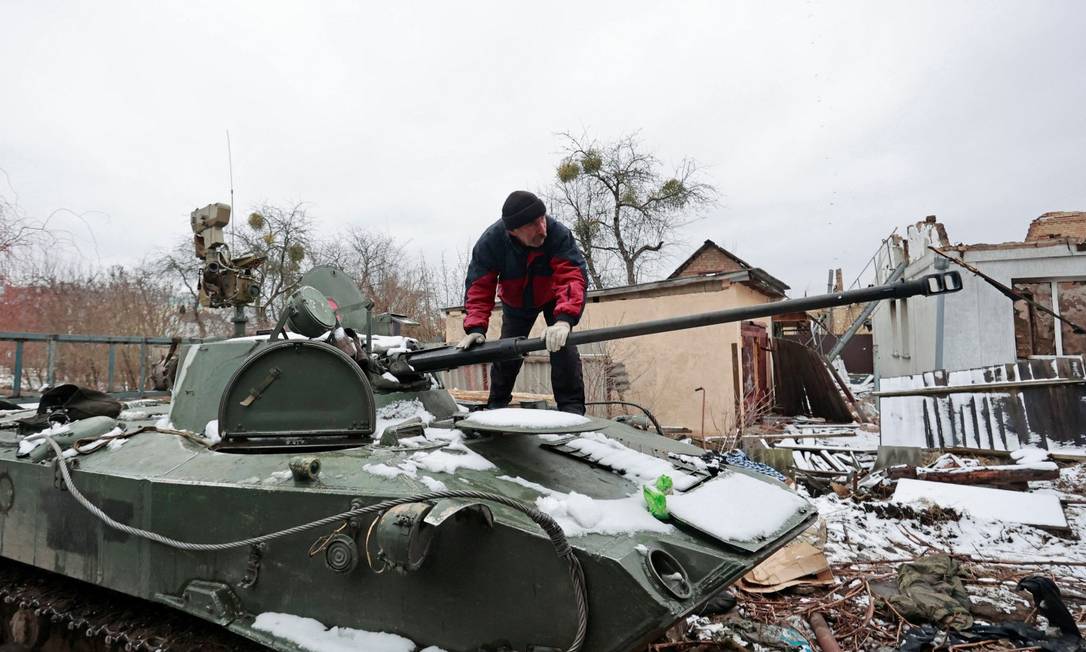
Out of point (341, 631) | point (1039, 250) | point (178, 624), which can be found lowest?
point (178, 624)

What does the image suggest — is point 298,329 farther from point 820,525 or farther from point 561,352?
point 820,525

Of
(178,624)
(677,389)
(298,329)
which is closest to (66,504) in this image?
(178,624)

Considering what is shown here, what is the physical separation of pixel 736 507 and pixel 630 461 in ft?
1.77

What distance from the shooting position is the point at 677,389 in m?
12.1

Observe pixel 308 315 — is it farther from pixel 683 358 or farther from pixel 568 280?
pixel 683 358

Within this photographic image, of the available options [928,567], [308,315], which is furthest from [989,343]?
[308,315]

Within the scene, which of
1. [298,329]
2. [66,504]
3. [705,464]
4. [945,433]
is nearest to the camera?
[66,504]

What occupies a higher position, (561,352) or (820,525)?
(561,352)

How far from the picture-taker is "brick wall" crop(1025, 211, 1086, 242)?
13914 millimetres

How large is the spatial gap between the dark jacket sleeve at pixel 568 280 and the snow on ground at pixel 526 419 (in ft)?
3.03

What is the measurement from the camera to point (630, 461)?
307 cm

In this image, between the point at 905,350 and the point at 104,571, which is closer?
the point at 104,571

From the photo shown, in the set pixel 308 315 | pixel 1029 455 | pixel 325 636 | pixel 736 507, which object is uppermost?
pixel 308 315

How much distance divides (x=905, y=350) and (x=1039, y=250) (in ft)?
17.9
